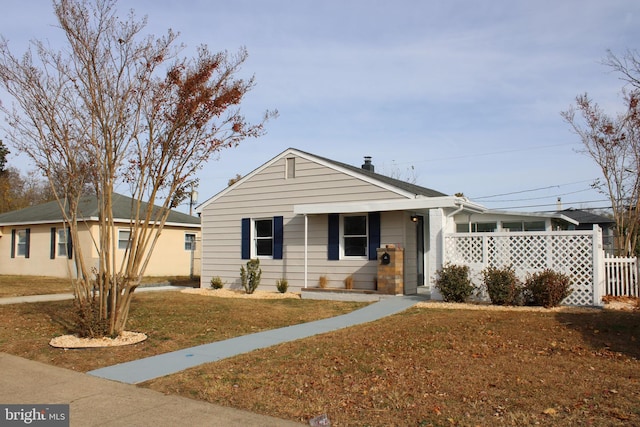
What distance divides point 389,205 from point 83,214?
46.9 feet

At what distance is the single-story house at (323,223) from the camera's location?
549 inches

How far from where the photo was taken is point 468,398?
17.0 ft

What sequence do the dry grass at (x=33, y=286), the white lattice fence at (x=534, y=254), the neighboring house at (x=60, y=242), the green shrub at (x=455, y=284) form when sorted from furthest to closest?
1. the neighboring house at (x=60, y=242)
2. the dry grass at (x=33, y=286)
3. the green shrub at (x=455, y=284)
4. the white lattice fence at (x=534, y=254)

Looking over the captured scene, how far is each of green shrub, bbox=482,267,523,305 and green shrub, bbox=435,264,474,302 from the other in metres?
0.53

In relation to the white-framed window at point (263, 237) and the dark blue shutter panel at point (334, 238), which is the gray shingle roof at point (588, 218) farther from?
the white-framed window at point (263, 237)

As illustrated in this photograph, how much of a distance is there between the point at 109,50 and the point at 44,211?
63.8 feet

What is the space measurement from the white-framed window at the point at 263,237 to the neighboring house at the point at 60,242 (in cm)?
693

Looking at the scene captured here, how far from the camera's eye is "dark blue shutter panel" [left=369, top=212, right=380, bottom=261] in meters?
14.2

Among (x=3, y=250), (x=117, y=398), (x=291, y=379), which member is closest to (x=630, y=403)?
(x=291, y=379)

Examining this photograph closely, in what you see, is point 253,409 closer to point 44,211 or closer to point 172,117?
point 172,117

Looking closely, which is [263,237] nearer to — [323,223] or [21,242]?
[323,223]

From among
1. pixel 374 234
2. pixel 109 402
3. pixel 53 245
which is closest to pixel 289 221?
pixel 374 234

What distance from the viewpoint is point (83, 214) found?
71.8 ft

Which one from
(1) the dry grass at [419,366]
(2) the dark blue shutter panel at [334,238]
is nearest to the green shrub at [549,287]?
(1) the dry grass at [419,366]
